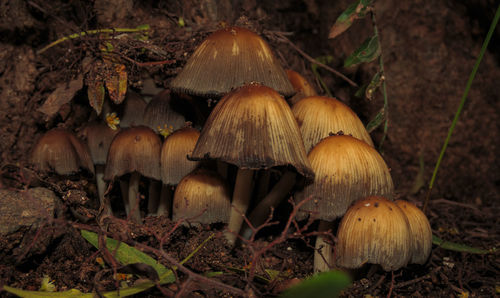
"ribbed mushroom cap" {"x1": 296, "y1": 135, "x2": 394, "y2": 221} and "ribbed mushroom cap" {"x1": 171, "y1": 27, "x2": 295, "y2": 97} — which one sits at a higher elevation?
"ribbed mushroom cap" {"x1": 171, "y1": 27, "x2": 295, "y2": 97}

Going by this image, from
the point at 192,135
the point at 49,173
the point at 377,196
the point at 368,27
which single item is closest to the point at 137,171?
the point at 192,135

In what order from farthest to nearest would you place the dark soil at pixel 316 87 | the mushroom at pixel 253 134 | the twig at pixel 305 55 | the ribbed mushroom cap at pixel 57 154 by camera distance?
the twig at pixel 305 55
the ribbed mushroom cap at pixel 57 154
the dark soil at pixel 316 87
the mushroom at pixel 253 134

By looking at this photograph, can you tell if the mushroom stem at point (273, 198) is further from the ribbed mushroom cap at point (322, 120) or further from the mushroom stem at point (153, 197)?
the mushroom stem at point (153, 197)

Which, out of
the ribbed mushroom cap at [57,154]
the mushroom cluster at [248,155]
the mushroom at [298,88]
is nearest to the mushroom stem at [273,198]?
the mushroom cluster at [248,155]

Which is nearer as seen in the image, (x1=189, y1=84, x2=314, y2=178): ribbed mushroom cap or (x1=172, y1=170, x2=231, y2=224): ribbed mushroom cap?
(x1=189, y1=84, x2=314, y2=178): ribbed mushroom cap

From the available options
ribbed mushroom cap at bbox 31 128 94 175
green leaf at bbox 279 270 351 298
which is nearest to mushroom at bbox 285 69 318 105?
ribbed mushroom cap at bbox 31 128 94 175

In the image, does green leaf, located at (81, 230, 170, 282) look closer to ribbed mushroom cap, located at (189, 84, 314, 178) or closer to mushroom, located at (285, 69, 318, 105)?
ribbed mushroom cap, located at (189, 84, 314, 178)
